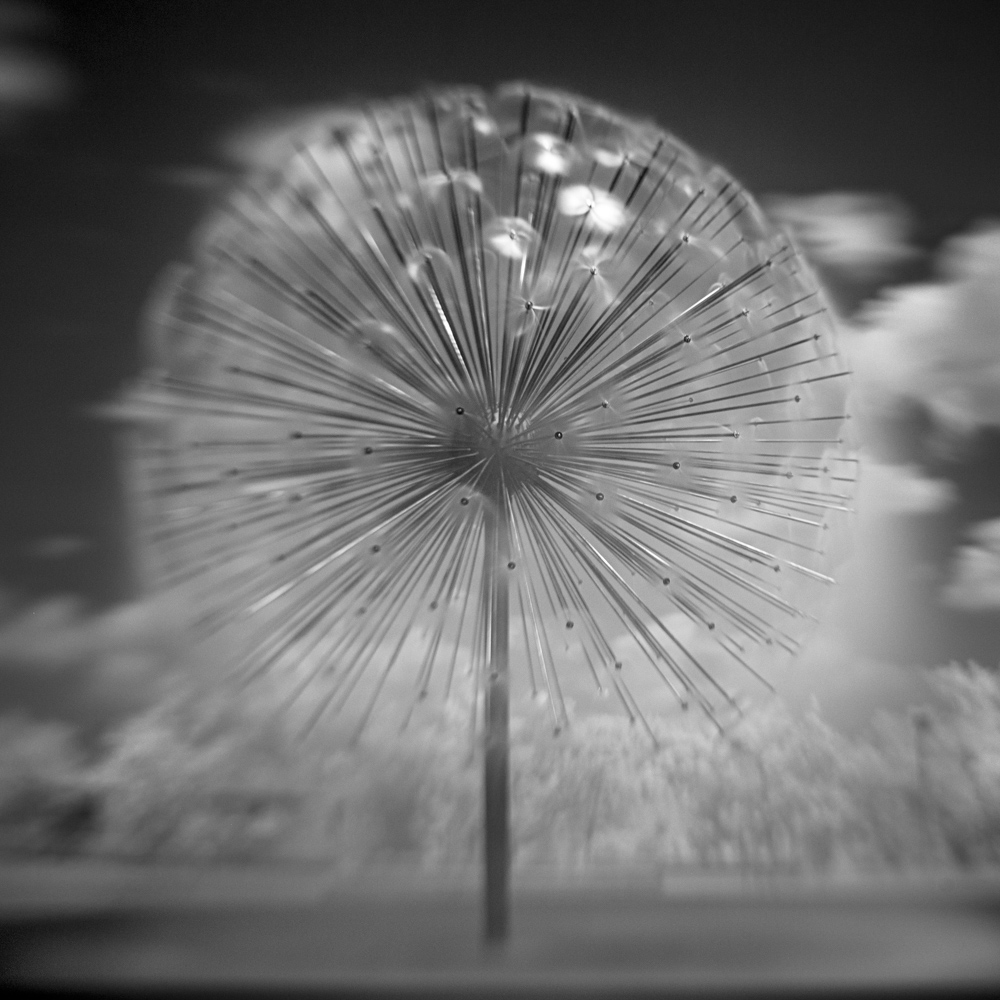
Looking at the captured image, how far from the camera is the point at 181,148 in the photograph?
1478 millimetres

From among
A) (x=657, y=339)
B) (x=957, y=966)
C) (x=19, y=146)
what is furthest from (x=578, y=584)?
(x=19, y=146)

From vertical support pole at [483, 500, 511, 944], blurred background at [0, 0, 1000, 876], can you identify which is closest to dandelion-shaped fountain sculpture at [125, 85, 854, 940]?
vertical support pole at [483, 500, 511, 944]

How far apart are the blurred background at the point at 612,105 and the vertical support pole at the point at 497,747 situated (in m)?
0.46

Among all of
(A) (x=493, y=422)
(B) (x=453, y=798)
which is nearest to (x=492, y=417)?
(A) (x=493, y=422)

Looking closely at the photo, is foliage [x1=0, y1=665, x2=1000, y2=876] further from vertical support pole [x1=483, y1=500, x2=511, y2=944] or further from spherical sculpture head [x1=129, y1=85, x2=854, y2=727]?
vertical support pole [x1=483, y1=500, x2=511, y2=944]

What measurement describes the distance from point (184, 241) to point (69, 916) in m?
0.91

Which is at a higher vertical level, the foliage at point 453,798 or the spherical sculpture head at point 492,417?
the spherical sculpture head at point 492,417

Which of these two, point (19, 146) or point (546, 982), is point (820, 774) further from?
point (19, 146)

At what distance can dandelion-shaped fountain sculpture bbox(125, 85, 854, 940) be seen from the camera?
1.21 m

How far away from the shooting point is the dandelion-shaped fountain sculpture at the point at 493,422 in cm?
121

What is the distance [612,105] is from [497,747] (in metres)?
0.92

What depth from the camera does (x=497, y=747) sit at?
46.3 inches

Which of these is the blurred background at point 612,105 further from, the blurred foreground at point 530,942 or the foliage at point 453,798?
the blurred foreground at point 530,942

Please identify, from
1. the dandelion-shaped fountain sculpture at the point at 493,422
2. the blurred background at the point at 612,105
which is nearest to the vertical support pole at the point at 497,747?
the dandelion-shaped fountain sculpture at the point at 493,422
